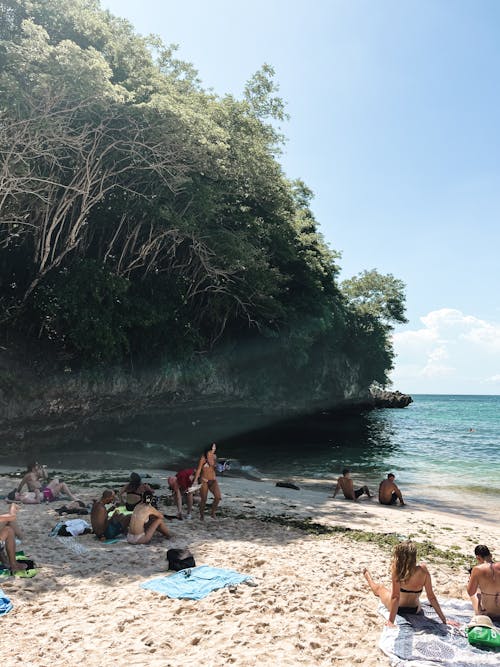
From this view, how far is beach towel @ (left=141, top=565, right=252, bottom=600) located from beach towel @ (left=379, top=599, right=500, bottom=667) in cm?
216

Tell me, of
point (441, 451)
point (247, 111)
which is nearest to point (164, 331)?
point (247, 111)

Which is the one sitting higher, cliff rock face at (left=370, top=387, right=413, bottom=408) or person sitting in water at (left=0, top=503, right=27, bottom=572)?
person sitting in water at (left=0, top=503, right=27, bottom=572)

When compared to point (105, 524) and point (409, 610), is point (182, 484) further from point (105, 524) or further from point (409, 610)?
point (409, 610)

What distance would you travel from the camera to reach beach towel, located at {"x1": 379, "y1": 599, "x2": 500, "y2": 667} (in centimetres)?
455

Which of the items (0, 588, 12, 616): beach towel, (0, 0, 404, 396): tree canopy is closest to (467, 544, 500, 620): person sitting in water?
(0, 588, 12, 616): beach towel

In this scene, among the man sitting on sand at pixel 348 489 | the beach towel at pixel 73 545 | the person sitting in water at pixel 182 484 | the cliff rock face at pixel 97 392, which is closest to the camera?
the beach towel at pixel 73 545

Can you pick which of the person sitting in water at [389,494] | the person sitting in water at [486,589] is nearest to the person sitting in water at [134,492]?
the person sitting in water at [486,589]

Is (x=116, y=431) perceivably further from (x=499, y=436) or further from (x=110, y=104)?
(x=499, y=436)

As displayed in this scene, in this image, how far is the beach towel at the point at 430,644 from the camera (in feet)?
14.9

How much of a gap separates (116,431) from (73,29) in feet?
73.3

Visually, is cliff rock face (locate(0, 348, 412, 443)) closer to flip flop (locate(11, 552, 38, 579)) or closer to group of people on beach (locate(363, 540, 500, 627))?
flip flop (locate(11, 552, 38, 579))

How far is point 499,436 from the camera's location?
41.2 metres

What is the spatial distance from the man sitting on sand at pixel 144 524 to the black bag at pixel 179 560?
1.26 m

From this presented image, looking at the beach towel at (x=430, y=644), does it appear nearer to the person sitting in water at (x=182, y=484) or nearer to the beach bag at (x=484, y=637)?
the beach bag at (x=484, y=637)
